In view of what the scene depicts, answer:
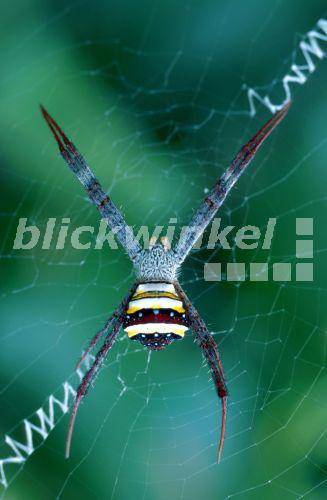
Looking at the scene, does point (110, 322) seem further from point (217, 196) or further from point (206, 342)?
point (217, 196)

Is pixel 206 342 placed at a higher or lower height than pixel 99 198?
lower

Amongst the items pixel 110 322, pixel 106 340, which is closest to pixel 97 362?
pixel 106 340

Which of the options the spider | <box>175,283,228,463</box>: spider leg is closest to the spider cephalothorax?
the spider

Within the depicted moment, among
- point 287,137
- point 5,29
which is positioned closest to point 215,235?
point 287,137

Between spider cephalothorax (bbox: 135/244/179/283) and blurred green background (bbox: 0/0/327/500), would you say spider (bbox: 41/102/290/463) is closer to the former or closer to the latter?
spider cephalothorax (bbox: 135/244/179/283)

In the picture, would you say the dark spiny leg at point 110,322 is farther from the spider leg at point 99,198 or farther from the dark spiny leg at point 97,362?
the spider leg at point 99,198

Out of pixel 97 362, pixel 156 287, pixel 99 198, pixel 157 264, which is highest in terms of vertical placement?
pixel 99 198
